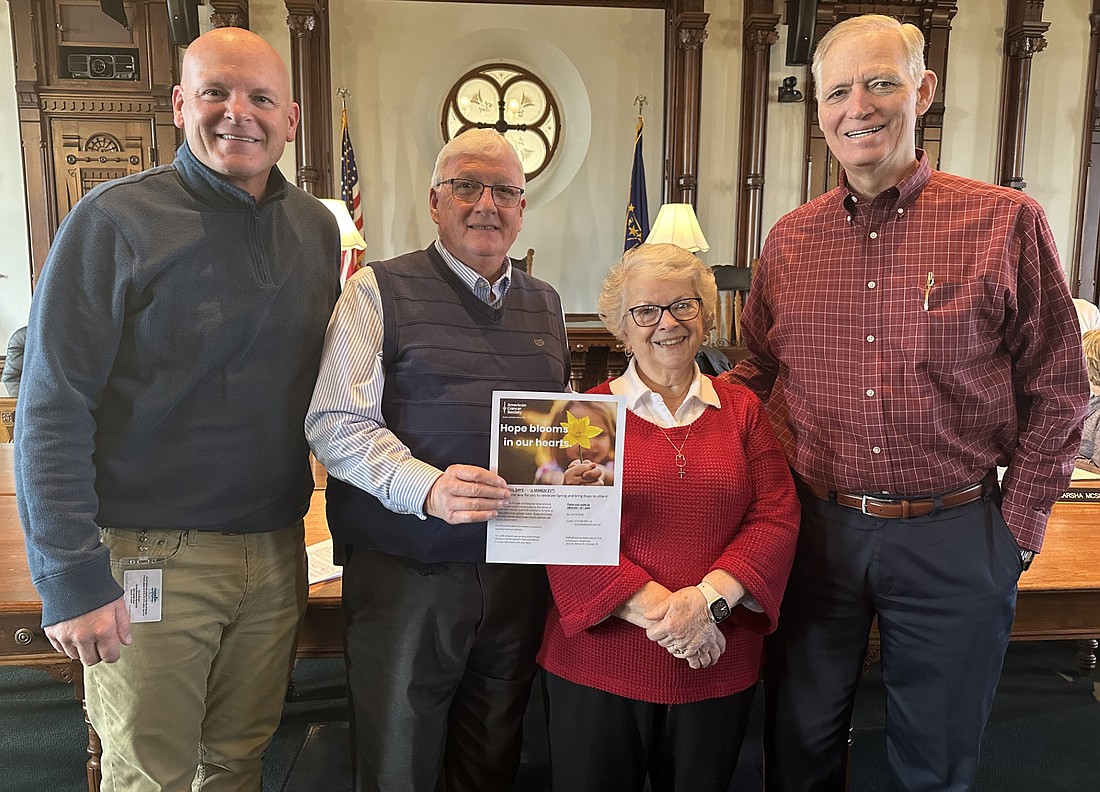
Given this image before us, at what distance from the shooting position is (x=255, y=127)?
1.41 metres

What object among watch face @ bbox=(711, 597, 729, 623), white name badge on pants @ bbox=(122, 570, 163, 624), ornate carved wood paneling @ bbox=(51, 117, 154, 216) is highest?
ornate carved wood paneling @ bbox=(51, 117, 154, 216)

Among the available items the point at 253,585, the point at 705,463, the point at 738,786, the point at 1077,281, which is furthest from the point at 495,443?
the point at 1077,281

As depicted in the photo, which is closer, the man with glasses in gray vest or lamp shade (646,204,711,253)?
the man with glasses in gray vest

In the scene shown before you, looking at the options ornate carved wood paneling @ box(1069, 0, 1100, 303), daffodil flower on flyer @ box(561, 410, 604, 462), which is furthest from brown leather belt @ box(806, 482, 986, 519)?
ornate carved wood paneling @ box(1069, 0, 1100, 303)

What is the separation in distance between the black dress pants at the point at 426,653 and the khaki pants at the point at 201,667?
15 cm

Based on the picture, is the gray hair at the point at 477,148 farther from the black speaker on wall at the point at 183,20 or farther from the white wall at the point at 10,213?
the white wall at the point at 10,213

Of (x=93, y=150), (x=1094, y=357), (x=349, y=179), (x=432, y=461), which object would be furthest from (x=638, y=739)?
(x=93, y=150)

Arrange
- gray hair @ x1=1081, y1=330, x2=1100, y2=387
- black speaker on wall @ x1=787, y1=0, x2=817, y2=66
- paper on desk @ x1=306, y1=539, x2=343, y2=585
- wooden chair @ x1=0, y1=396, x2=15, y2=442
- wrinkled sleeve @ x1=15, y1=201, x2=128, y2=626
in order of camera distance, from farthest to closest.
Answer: black speaker on wall @ x1=787, y1=0, x2=817, y2=66
wooden chair @ x1=0, y1=396, x2=15, y2=442
gray hair @ x1=1081, y1=330, x2=1100, y2=387
paper on desk @ x1=306, y1=539, x2=343, y2=585
wrinkled sleeve @ x1=15, y1=201, x2=128, y2=626

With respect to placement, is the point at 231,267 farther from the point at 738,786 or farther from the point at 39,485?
the point at 738,786

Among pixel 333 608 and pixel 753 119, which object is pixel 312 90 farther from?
pixel 333 608

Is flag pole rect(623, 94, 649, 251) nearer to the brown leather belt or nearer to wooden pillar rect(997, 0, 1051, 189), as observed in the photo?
wooden pillar rect(997, 0, 1051, 189)

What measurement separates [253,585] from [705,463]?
90cm

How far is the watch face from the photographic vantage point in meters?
1.42

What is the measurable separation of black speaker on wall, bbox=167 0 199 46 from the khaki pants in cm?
501
